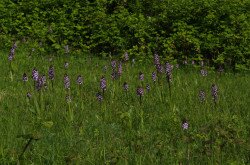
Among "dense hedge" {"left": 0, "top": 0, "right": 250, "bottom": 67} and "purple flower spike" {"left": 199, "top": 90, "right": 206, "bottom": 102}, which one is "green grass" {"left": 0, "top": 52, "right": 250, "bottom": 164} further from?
"dense hedge" {"left": 0, "top": 0, "right": 250, "bottom": 67}

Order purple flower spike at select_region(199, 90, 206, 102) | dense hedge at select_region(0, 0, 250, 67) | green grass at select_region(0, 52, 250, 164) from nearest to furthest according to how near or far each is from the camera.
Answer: green grass at select_region(0, 52, 250, 164) < purple flower spike at select_region(199, 90, 206, 102) < dense hedge at select_region(0, 0, 250, 67)

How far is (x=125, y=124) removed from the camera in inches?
214

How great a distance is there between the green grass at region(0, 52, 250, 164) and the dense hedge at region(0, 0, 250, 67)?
207cm

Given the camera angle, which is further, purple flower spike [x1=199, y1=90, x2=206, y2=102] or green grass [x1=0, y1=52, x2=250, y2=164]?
purple flower spike [x1=199, y1=90, x2=206, y2=102]

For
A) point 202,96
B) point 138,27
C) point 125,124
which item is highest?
point 138,27

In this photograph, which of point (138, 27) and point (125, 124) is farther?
point (138, 27)

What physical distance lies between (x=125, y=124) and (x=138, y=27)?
6.20 m

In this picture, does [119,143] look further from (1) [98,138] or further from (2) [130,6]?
(2) [130,6]

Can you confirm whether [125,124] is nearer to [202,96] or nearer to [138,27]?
[202,96]

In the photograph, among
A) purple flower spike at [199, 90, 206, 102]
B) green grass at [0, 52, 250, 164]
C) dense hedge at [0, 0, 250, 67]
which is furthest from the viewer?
dense hedge at [0, 0, 250, 67]

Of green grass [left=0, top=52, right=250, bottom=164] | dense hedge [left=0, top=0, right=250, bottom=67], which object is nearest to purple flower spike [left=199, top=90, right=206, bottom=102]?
green grass [left=0, top=52, right=250, bottom=164]

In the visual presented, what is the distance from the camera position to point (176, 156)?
13.9 feet

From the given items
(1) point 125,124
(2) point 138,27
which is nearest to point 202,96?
(1) point 125,124

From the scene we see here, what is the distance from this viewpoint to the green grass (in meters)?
4.20
